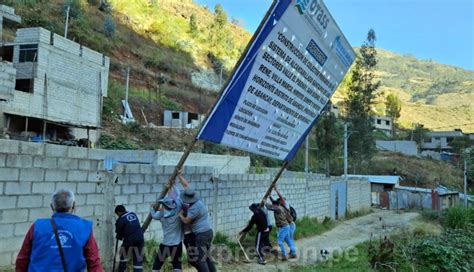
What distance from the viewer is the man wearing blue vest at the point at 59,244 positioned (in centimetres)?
279

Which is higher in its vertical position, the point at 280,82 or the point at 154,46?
the point at 154,46

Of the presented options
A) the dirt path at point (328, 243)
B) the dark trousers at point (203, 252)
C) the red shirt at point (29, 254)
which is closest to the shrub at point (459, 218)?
the dirt path at point (328, 243)

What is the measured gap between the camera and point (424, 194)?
31.5 meters

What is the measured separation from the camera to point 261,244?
8.90 meters

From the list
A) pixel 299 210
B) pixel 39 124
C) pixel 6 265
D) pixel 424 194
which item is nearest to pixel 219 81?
pixel 424 194

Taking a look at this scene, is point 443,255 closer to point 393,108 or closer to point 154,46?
point 154,46

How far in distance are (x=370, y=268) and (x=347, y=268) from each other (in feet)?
1.57

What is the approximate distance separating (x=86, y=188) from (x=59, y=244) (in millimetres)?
3677

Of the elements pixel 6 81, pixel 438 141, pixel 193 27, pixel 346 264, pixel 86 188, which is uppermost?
pixel 193 27

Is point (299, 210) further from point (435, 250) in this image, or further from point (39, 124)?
point (39, 124)

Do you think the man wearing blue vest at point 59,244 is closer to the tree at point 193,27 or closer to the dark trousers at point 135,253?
the dark trousers at point 135,253

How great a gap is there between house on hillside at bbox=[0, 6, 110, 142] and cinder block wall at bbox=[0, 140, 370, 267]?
37.8 feet

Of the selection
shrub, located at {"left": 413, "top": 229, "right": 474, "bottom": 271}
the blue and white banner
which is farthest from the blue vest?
shrub, located at {"left": 413, "top": 229, "right": 474, "bottom": 271}

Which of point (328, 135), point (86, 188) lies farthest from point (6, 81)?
point (328, 135)
